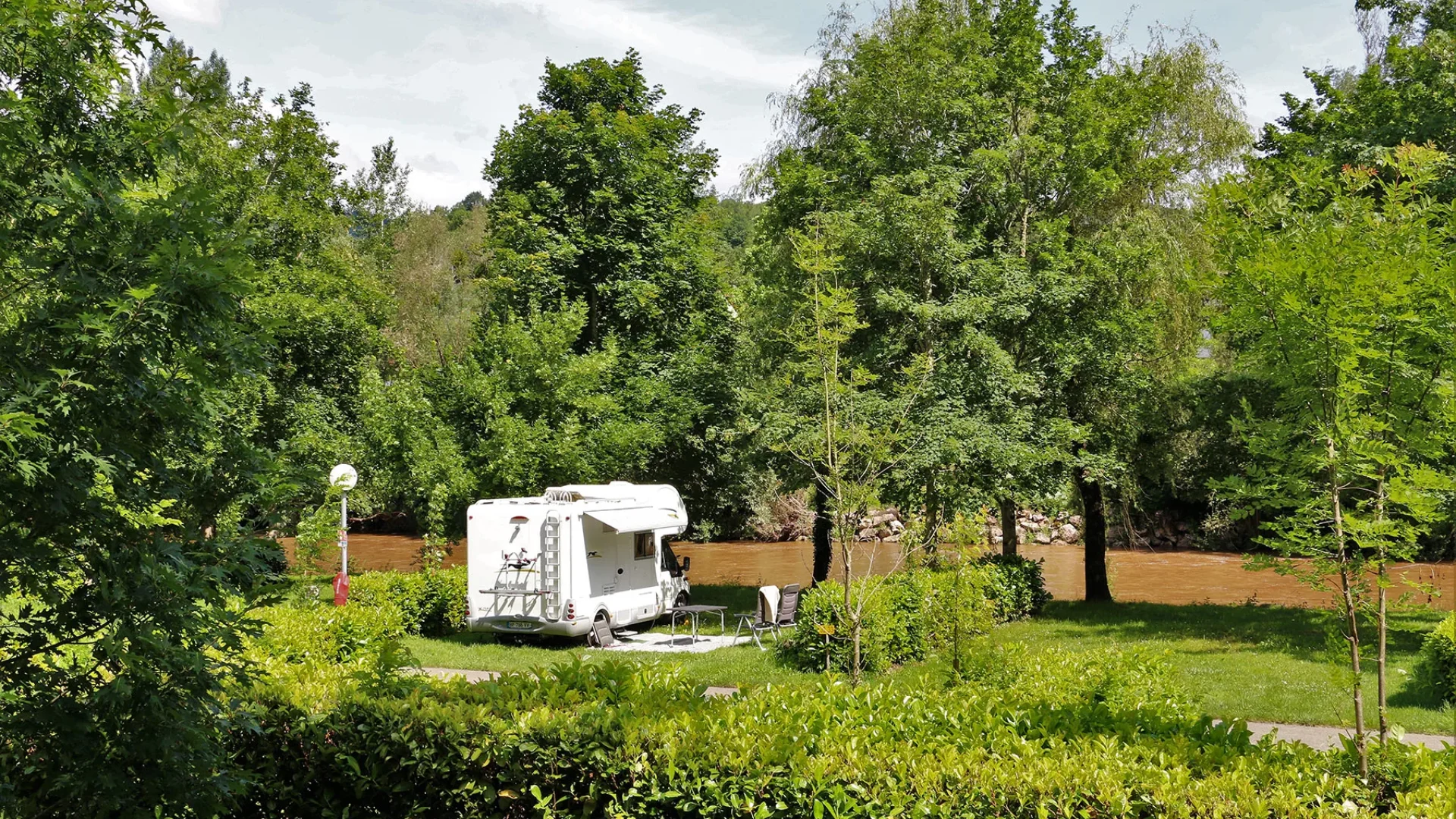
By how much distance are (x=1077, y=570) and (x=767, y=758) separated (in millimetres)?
28592

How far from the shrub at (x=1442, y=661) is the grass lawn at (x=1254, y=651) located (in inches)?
7.3

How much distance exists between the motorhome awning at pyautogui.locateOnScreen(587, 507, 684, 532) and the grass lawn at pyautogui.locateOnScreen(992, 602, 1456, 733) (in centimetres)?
581

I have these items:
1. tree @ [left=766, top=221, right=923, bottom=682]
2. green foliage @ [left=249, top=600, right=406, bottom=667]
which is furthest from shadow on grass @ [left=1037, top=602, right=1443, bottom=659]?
green foliage @ [left=249, top=600, right=406, bottom=667]

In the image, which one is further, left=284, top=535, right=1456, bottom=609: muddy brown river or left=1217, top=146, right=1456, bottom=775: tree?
left=284, top=535, right=1456, bottom=609: muddy brown river

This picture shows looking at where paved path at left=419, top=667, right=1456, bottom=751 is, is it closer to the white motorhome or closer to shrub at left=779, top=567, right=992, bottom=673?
shrub at left=779, top=567, right=992, bottom=673

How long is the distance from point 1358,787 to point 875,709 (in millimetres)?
2250

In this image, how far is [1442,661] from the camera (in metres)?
10.7

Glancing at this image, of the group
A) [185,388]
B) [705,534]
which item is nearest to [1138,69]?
[705,534]

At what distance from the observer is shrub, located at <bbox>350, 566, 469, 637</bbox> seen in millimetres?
15797

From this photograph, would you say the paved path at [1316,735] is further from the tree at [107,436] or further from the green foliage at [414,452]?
the green foliage at [414,452]

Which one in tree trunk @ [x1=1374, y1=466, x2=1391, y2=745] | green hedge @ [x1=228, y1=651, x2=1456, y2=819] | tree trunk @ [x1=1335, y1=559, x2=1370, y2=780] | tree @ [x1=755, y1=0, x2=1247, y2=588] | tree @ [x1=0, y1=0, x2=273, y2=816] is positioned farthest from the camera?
tree @ [x1=755, y1=0, x2=1247, y2=588]

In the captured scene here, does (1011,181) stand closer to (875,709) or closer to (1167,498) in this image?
(875,709)

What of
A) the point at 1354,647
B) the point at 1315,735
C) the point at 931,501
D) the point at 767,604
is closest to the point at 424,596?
the point at 767,604

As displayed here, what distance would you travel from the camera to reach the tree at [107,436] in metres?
3.64
